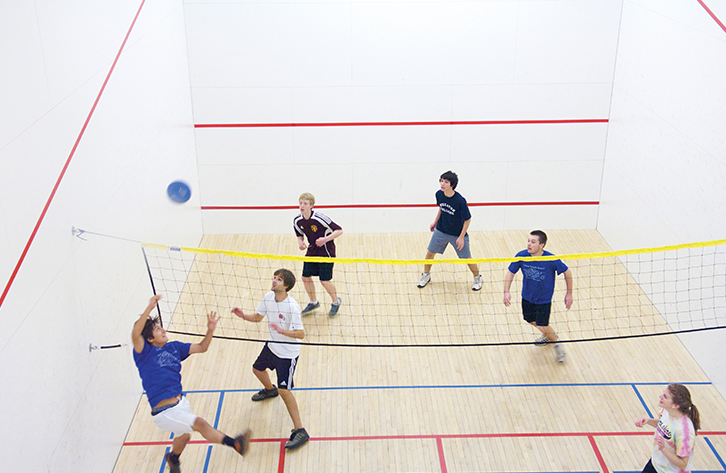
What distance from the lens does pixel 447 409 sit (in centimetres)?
540

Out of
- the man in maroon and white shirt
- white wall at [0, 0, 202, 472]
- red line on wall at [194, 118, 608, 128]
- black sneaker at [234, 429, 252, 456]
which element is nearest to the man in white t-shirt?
black sneaker at [234, 429, 252, 456]

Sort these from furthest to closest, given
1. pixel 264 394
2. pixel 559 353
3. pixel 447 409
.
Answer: pixel 559 353
pixel 264 394
pixel 447 409

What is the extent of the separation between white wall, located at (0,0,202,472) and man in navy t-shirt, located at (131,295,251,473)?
0.45 m

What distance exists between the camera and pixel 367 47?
7574 millimetres

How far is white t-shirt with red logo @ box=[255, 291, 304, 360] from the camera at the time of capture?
15.9 ft

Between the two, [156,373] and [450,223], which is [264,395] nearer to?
[156,373]

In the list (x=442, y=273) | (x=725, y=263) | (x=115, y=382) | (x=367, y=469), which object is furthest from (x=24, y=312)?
(x=725, y=263)

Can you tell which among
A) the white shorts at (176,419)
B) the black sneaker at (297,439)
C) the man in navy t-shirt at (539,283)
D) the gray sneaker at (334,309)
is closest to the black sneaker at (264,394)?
the black sneaker at (297,439)

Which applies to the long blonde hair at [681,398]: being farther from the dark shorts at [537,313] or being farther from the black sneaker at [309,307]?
the black sneaker at [309,307]

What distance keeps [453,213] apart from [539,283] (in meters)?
1.40

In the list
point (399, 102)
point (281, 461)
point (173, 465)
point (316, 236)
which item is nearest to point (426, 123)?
point (399, 102)

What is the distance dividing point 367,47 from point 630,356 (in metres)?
4.28

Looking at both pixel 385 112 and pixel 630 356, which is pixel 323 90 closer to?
pixel 385 112

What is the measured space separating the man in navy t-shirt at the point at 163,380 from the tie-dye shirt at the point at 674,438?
8.83 ft
